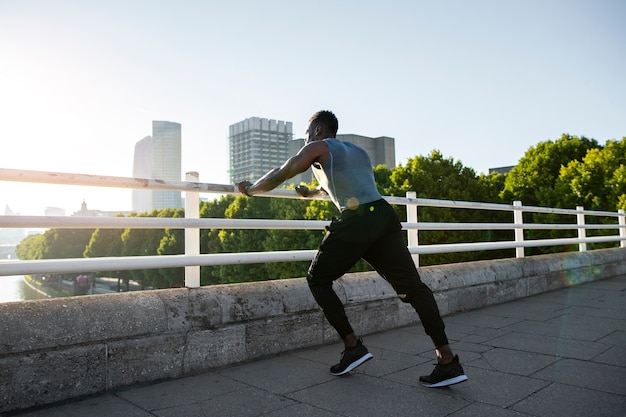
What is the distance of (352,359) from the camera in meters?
3.18

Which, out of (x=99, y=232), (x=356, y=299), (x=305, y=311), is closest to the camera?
(x=305, y=311)

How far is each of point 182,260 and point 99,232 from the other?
83682 millimetres

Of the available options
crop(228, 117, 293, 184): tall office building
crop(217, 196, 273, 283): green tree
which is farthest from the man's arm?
crop(228, 117, 293, 184): tall office building

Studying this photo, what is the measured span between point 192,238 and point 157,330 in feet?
2.54

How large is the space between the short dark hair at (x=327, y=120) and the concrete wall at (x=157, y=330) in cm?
141

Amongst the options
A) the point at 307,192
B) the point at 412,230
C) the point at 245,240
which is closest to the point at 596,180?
the point at 245,240

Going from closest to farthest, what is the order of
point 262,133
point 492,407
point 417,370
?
point 492,407 < point 417,370 < point 262,133

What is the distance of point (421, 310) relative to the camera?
10.2ft

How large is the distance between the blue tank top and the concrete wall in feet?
3.85

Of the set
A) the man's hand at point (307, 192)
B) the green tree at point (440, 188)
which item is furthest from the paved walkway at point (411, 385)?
the green tree at point (440, 188)

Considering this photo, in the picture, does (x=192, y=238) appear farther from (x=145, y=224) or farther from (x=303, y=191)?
(x=303, y=191)

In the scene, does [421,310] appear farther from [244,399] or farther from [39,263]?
[39,263]

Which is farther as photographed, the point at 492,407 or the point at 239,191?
the point at 239,191

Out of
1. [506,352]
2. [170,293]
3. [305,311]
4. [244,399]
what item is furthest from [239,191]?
[506,352]
